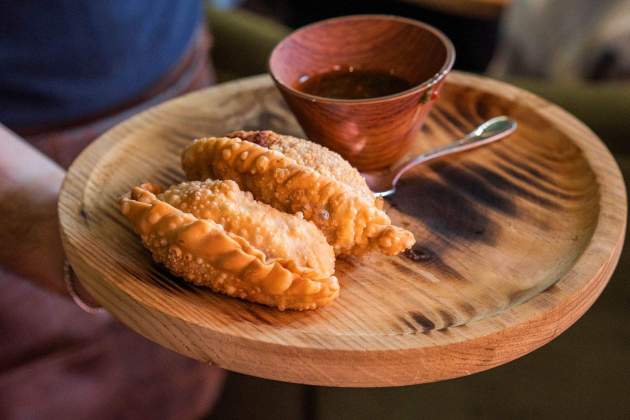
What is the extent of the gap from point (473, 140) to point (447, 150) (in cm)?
6

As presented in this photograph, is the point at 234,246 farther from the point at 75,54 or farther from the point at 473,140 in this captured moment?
the point at 75,54

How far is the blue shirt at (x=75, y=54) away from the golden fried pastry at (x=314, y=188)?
0.65m

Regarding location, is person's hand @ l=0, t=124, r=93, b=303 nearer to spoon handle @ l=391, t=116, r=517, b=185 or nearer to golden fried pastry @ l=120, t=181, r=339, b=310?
golden fried pastry @ l=120, t=181, r=339, b=310

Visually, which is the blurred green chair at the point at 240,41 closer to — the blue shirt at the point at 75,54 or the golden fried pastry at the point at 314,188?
the blue shirt at the point at 75,54

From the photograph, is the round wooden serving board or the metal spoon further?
the metal spoon

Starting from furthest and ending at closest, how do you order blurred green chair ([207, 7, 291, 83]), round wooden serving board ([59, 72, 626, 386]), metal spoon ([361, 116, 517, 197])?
1. blurred green chair ([207, 7, 291, 83])
2. metal spoon ([361, 116, 517, 197])
3. round wooden serving board ([59, 72, 626, 386])

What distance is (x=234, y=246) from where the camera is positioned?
883 millimetres

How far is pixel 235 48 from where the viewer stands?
2.75m

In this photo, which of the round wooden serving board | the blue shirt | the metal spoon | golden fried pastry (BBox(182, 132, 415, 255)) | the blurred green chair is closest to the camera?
the round wooden serving board

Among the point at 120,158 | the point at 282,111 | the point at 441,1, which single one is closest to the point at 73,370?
the point at 120,158

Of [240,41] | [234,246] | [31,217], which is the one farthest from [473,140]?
[240,41]

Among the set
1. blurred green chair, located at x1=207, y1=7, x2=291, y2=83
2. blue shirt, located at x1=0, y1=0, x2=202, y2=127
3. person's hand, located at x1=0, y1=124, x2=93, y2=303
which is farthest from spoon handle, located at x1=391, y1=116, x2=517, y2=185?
blurred green chair, located at x1=207, y1=7, x2=291, y2=83

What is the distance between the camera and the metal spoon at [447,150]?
1189 mm

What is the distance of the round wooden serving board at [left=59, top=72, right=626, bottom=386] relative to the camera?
33.5 inches
